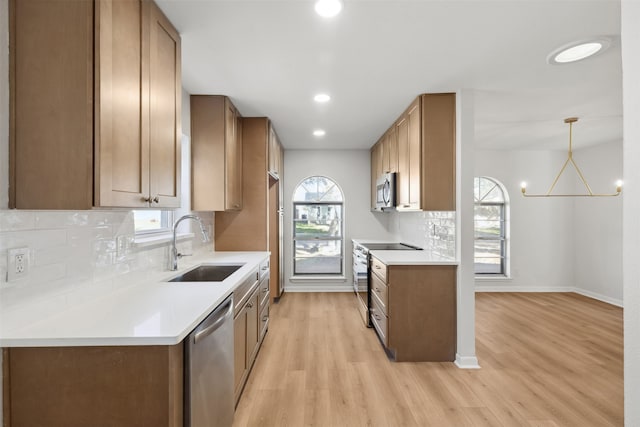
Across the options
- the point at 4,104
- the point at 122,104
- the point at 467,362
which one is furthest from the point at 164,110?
the point at 467,362

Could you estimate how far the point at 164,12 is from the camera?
168 centimetres

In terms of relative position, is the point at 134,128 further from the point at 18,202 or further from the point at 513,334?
the point at 513,334

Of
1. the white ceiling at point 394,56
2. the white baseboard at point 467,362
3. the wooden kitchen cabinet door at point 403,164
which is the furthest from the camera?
the wooden kitchen cabinet door at point 403,164

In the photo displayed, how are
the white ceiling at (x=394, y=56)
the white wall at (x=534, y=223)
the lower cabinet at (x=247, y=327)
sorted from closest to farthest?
the white ceiling at (x=394, y=56), the lower cabinet at (x=247, y=327), the white wall at (x=534, y=223)

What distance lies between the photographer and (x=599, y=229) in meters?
4.97

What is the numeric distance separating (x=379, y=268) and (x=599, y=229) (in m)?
4.30

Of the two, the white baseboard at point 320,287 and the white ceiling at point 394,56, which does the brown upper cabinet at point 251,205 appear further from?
the white baseboard at point 320,287

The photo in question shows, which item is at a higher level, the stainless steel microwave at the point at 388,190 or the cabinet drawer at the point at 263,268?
the stainless steel microwave at the point at 388,190

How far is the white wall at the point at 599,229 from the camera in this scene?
4668 millimetres

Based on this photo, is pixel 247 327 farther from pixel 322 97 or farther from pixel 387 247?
pixel 387 247

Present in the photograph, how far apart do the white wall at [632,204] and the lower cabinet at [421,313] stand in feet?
6.50

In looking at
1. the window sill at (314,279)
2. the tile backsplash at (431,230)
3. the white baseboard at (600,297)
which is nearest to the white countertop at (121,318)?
the tile backsplash at (431,230)

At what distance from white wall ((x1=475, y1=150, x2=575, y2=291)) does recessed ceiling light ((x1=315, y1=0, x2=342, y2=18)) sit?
15.0 ft

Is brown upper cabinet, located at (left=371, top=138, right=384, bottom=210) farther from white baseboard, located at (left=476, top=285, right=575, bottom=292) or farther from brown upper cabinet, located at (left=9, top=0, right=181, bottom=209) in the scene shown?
brown upper cabinet, located at (left=9, top=0, right=181, bottom=209)
